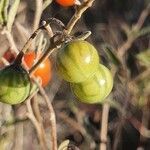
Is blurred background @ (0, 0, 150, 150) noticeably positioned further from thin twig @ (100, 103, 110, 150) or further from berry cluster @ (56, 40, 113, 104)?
berry cluster @ (56, 40, 113, 104)

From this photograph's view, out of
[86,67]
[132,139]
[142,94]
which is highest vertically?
[86,67]

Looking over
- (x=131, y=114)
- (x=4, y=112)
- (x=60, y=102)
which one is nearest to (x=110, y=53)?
(x=4, y=112)

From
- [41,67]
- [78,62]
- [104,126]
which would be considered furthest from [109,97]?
[78,62]

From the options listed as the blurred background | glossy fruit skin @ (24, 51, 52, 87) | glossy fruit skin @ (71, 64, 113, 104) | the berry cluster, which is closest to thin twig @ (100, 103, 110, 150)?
the blurred background

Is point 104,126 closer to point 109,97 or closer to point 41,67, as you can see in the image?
point 109,97

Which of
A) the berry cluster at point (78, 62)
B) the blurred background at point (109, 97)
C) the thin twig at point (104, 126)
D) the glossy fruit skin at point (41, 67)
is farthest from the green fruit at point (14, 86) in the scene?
the thin twig at point (104, 126)

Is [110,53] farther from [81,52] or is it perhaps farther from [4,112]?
[81,52]
